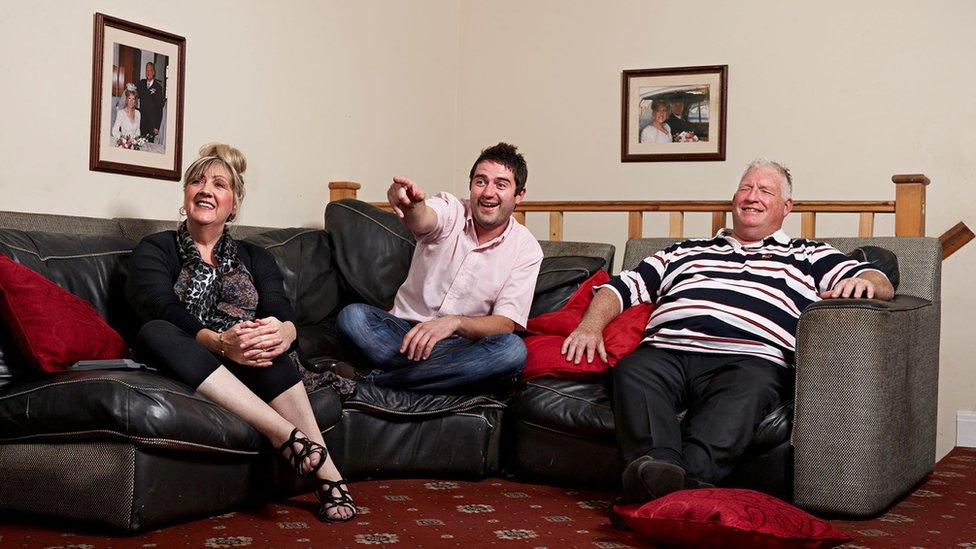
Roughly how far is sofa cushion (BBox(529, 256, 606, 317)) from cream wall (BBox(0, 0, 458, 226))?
1500mm

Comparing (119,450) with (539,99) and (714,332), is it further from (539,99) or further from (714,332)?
(539,99)

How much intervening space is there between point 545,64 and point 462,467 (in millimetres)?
3334

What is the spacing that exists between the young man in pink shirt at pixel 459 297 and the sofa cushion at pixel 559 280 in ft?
0.70

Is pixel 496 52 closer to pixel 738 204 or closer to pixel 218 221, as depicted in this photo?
pixel 738 204

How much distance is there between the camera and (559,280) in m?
3.66

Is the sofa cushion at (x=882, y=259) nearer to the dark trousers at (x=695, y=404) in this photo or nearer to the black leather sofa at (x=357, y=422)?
the black leather sofa at (x=357, y=422)

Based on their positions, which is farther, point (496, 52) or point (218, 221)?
point (496, 52)

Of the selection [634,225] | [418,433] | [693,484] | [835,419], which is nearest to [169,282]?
[418,433]

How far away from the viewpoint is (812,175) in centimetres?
530

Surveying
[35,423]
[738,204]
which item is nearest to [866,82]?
[738,204]

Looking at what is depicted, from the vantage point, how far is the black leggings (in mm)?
2506

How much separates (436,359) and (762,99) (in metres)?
3.05

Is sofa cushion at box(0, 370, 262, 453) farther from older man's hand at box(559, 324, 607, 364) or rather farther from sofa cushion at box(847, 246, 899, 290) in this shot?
sofa cushion at box(847, 246, 899, 290)

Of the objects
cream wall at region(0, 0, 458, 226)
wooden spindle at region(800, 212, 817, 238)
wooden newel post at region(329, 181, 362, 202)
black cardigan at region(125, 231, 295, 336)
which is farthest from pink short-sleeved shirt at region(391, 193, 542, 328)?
wooden newel post at region(329, 181, 362, 202)
